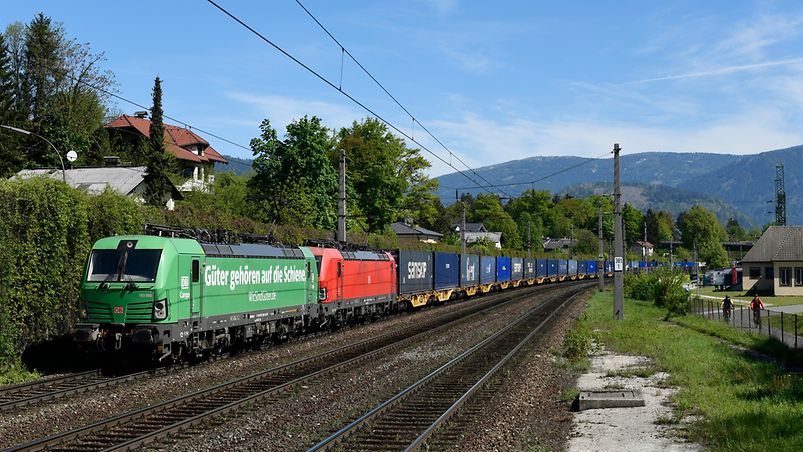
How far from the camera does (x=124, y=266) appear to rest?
61.3 ft

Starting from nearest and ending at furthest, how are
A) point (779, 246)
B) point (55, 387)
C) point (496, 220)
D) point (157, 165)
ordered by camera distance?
1. point (55, 387)
2. point (157, 165)
3. point (779, 246)
4. point (496, 220)

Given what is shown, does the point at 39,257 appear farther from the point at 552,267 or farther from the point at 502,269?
the point at 552,267

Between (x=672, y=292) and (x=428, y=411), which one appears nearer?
(x=428, y=411)

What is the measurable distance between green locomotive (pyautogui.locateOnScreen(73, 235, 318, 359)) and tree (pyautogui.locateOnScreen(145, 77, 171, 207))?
28248 mm

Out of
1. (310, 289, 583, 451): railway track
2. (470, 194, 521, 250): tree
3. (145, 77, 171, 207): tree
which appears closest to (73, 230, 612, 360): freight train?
(310, 289, 583, 451): railway track

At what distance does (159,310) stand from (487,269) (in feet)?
153

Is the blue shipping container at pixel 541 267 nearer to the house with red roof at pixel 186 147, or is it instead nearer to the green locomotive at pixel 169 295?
the house with red roof at pixel 186 147

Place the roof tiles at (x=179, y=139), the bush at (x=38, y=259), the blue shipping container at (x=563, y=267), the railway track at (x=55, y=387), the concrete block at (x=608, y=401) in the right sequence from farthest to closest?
the blue shipping container at (x=563, y=267) → the roof tiles at (x=179, y=139) → the bush at (x=38, y=259) → the concrete block at (x=608, y=401) → the railway track at (x=55, y=387)

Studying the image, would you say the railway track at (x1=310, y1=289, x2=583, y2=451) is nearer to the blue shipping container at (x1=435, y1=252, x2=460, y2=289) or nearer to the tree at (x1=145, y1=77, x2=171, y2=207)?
the blue shipping container at (x1=435, y1=252, x2=460, y2=289)

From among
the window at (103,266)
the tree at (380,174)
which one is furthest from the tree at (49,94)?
the window at (103,266)

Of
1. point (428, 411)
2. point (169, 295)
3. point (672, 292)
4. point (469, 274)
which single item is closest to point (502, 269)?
point (469, 274)

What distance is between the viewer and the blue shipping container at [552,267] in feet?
292

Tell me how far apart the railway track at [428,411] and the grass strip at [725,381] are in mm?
4062

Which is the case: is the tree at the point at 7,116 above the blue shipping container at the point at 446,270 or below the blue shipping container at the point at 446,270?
above
